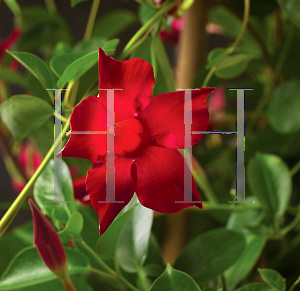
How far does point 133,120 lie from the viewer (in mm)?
136

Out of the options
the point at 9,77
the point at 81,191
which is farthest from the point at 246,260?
the point at 9,77

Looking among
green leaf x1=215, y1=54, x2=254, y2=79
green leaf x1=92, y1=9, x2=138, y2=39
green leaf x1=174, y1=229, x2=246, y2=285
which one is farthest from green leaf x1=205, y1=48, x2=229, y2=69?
green leaf x1=92, y1=9, x2=138, y2=39

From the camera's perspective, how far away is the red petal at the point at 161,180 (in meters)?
0.13

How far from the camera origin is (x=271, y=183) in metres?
0.27

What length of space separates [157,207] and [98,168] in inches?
1.2

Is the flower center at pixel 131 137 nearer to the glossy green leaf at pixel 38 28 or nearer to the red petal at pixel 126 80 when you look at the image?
the red petal at pixel 126 80

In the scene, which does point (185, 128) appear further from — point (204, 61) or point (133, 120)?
point (204, 61)

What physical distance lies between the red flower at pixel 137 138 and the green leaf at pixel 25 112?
68 mm

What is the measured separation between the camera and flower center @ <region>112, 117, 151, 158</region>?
0.14 metres

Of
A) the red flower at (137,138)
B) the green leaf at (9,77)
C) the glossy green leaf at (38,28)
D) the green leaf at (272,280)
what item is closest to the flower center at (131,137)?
the red flower at (137,138)

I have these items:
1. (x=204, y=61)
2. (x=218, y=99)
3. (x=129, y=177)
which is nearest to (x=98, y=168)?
(x=129, y=177)

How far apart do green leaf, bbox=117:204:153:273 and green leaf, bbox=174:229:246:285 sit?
0.04 meters

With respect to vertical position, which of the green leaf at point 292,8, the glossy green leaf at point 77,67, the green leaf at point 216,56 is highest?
the green leaf at point 292,8

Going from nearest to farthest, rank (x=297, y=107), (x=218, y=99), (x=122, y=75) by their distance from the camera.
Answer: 1. (x=122, y=75)
2. (x=297, y=107)
3. (x=218, y=99)
